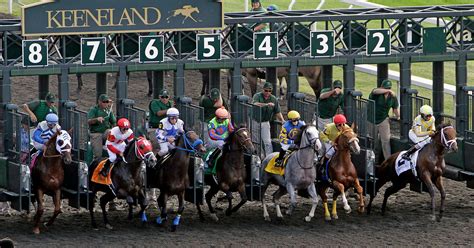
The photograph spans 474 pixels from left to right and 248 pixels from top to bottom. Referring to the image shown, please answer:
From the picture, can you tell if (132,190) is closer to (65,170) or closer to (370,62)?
(65,170)

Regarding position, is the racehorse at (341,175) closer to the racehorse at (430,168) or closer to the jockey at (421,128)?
the racehorse at (430,168)

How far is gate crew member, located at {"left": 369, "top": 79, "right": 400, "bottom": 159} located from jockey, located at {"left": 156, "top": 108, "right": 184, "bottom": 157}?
133 inches

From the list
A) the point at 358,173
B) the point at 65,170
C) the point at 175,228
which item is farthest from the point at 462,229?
the point at 65,170

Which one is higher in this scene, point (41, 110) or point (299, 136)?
point (41, 110)

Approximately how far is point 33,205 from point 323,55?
4568mm

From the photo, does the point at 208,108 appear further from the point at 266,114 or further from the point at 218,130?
the point at 218,130

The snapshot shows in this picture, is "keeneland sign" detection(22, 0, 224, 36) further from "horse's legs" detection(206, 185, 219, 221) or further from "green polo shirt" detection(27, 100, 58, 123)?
"horse's legs" detection(206, 185, 219, 221)

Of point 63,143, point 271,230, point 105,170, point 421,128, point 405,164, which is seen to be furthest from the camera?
point 421,128

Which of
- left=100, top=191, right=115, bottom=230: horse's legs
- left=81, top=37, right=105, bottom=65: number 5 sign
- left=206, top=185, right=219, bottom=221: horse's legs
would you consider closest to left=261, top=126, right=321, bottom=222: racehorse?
left=206, top=185, right=219, bottom=221: horse's legs

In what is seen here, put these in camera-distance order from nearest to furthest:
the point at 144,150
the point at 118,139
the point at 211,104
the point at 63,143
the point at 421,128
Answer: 1. the point at 63,143
2. the point at 144,150
3. the point at 118,139
4. the point at 421,128
5. the point at 211,104

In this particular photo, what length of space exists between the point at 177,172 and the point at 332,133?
229 cm

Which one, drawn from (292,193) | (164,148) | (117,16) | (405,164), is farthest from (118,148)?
(405,164)

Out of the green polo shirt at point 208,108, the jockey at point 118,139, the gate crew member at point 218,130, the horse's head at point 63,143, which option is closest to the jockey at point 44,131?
the horse's head at point 63,143

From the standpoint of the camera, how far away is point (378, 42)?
25.4 m
